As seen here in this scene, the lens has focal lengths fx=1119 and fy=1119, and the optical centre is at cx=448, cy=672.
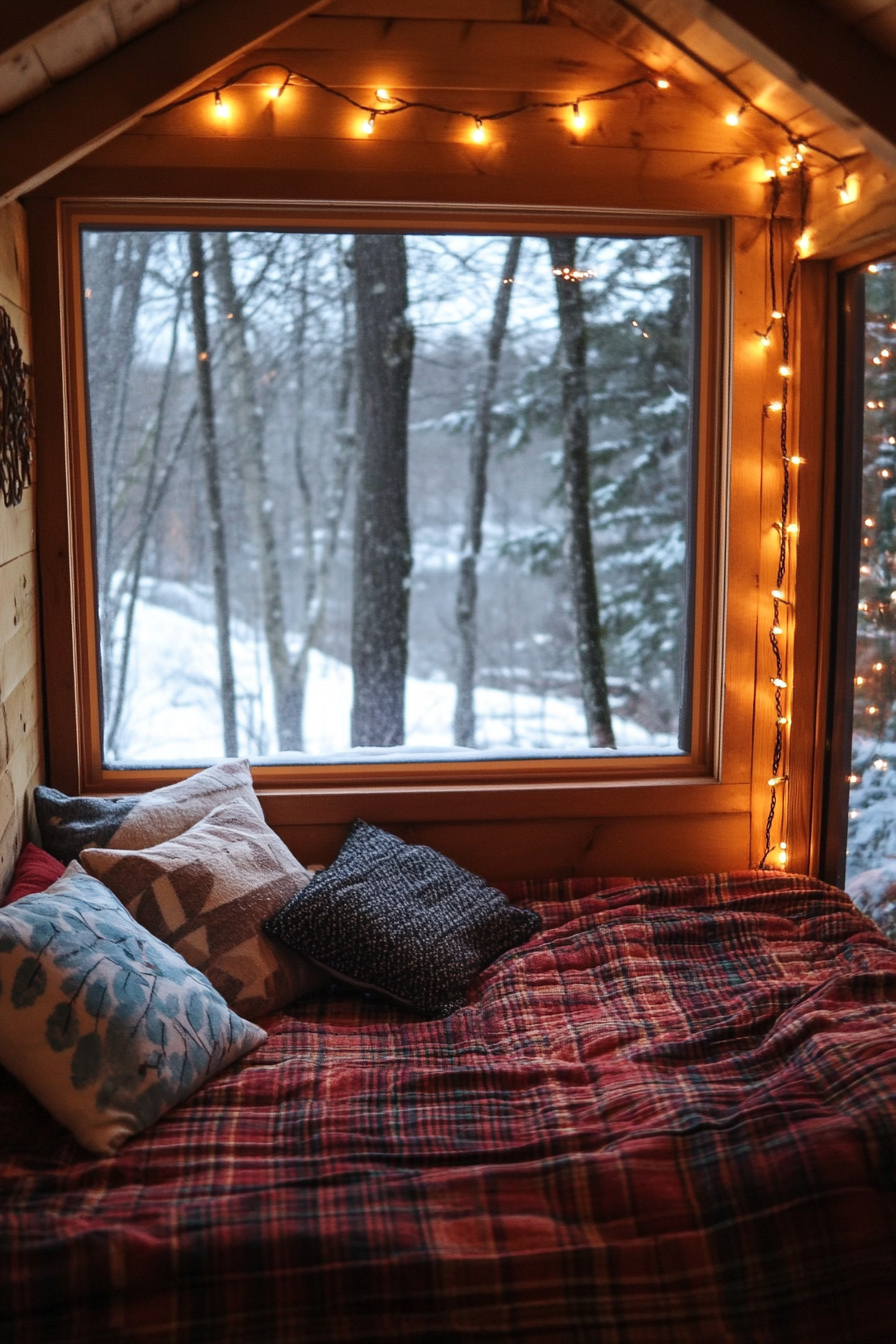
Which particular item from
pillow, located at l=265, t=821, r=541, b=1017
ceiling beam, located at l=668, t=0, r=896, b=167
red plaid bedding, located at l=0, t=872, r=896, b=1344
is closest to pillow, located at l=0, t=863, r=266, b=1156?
red plaid bedding, located at l=0, t=872, r=896, b=1344

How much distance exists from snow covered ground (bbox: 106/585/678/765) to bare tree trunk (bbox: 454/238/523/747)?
0.03m

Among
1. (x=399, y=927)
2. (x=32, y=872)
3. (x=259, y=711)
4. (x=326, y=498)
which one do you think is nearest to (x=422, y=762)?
(x=259, y=711)

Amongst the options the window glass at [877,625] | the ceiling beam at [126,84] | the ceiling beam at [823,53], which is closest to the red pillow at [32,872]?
the ceiling beam at [126,84]

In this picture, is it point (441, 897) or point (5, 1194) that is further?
point (441, 897)

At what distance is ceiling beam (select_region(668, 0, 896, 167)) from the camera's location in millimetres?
2137

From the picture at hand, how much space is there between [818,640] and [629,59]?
1.48m

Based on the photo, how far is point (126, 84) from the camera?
87.3 inches

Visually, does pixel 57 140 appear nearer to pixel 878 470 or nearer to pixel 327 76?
pixel 327 76

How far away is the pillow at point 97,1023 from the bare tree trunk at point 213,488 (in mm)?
973

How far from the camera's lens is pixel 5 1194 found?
1608 mm

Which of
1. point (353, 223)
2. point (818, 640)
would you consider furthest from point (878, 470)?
point (353, 223)

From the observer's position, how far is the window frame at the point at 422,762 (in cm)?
263

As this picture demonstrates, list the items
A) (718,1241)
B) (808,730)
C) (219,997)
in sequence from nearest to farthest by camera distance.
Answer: (718,1241) < (219,997) < (808,730)

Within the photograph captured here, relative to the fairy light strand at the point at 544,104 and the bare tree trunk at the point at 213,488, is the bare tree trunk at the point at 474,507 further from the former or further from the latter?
the bare tree trunk at the point at 213,488
